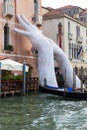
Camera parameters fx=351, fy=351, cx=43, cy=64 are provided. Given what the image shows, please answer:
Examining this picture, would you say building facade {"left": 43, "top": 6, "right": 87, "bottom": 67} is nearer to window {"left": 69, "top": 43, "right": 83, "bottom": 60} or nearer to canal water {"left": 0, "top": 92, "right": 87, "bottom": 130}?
window {"left": 69, "top": 43, "right": 83, "bottom": 60}

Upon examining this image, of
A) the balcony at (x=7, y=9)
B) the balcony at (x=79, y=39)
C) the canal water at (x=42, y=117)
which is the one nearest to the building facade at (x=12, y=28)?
the balcony at (x=7, y=9)

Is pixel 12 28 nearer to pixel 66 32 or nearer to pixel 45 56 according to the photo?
pixel 45 56

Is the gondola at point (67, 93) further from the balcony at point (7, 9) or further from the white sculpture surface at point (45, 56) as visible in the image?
the balcony at point (7, 9)

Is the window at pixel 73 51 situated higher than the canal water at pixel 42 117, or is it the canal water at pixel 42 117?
the window at pixel 73 51

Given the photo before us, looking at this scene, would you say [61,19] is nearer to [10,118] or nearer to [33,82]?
[33,82]

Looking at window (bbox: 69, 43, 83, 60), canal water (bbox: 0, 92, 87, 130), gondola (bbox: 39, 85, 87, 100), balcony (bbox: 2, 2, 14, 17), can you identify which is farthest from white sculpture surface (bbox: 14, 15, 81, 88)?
window (bbox: 69, 43, 83, 60)

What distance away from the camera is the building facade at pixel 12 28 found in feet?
70.4

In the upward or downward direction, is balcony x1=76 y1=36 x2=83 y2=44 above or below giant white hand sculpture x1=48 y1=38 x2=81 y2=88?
above

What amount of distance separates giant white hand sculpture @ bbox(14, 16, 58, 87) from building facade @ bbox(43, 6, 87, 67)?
7.52m

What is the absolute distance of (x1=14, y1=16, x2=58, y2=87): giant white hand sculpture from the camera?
20638 millimetres

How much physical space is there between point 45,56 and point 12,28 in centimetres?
296

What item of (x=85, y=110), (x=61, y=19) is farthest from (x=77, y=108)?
(x=61, y=19)

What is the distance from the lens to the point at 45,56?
828 inches

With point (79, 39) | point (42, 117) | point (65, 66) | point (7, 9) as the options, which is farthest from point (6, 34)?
point (79, 39)
